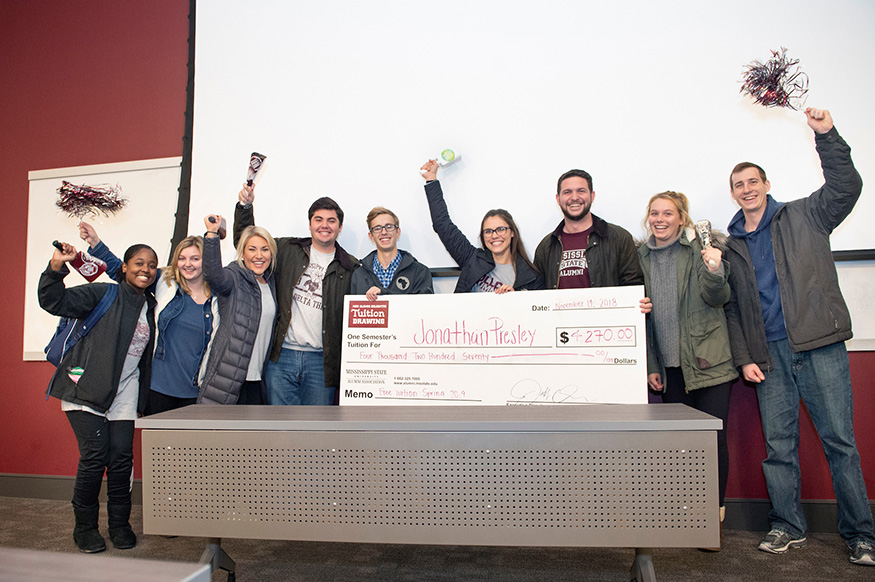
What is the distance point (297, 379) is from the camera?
109 inches

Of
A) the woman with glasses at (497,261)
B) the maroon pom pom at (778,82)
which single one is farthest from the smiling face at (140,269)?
the maroon pom pom at (778,82)

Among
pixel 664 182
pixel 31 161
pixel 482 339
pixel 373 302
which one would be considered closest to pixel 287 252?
pixel 373 302

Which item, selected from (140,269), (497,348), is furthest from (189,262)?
(497,348)

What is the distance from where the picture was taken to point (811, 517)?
2.76 meters

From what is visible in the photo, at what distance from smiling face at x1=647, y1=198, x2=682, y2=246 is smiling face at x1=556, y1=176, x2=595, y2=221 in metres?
0.32

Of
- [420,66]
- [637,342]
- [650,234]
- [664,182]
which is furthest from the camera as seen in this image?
[420,66]

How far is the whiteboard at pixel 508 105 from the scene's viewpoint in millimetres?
2834

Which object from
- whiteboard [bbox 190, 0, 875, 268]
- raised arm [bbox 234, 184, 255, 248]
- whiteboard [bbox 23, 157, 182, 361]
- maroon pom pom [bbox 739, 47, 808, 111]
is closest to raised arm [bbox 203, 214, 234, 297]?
raised arm [bbox 234, 184, 255, 248]

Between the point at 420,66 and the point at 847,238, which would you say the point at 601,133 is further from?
the point at 847,238

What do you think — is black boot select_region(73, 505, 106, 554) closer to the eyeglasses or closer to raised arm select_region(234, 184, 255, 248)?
raised arm select_region(234, 184, 255, 248)

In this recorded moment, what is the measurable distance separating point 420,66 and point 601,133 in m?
1.19

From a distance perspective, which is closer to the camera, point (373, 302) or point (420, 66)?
point (373, 302)

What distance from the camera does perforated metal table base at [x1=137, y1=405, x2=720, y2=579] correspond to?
1.51 metres

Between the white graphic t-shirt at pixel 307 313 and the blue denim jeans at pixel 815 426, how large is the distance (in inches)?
90.1
